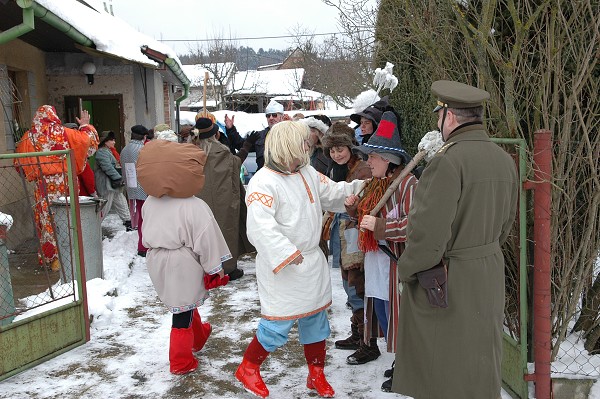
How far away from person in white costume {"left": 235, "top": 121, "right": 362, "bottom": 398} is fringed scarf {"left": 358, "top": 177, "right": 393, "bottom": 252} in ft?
0.88

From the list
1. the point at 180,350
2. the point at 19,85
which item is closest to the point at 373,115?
the point at 180,350

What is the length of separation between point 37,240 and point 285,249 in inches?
162

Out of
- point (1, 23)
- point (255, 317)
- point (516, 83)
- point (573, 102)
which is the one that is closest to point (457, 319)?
point (573, 102)

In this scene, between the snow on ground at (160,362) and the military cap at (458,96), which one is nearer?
the military cap at (458,96)

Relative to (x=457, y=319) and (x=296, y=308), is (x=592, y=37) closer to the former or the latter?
(x=457, y=319)

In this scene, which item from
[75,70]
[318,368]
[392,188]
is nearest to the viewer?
[392,188]

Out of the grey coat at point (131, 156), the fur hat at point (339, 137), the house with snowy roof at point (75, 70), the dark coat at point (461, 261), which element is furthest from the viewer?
the grey coat at point (131, 156)

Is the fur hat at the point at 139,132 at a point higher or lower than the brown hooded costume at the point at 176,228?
higher

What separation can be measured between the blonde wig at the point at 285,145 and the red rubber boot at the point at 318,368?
115cm

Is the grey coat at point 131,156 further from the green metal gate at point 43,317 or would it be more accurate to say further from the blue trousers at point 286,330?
the blue trousers at point 286,330

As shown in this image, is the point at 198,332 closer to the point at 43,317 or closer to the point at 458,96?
the point at 43,317

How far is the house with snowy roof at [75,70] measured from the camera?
778 cm

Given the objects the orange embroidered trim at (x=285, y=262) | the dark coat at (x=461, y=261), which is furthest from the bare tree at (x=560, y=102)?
the orange embroidered trim at (x=285, y=262)

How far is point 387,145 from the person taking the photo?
3.66 m
